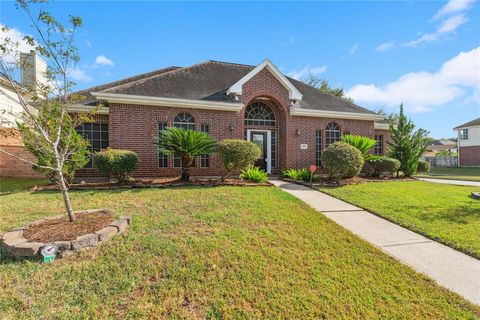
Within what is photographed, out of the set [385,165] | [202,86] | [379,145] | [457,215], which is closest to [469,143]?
[379,145]

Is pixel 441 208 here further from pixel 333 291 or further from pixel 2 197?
pixel 2 197

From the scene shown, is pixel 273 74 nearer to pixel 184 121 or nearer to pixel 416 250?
pixel 184 121

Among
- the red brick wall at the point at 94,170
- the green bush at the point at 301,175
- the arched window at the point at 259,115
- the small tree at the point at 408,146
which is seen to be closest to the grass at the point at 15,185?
the red brick wall at the point at 94,170

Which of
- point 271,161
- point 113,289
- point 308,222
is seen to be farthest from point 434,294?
point 271,161

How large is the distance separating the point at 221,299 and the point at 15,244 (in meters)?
3.30

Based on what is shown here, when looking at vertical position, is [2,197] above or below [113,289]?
above

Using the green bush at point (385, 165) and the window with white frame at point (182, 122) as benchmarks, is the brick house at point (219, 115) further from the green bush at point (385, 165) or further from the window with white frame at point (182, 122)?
the green bush at point (385, 165)

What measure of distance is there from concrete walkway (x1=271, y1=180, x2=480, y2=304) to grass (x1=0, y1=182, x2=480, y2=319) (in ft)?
0.94

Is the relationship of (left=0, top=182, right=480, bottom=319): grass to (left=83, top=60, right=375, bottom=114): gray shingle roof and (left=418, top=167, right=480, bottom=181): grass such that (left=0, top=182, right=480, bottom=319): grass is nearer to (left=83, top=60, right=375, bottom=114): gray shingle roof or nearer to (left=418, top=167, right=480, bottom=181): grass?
(left=83, top=60, right=375, bottom=114): gray shingle roof

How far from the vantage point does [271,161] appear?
13.2 m

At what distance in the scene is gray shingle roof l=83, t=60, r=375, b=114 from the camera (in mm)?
11141

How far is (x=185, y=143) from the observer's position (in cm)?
900

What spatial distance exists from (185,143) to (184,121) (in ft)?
8.79

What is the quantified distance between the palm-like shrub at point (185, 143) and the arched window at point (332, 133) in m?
7.24
